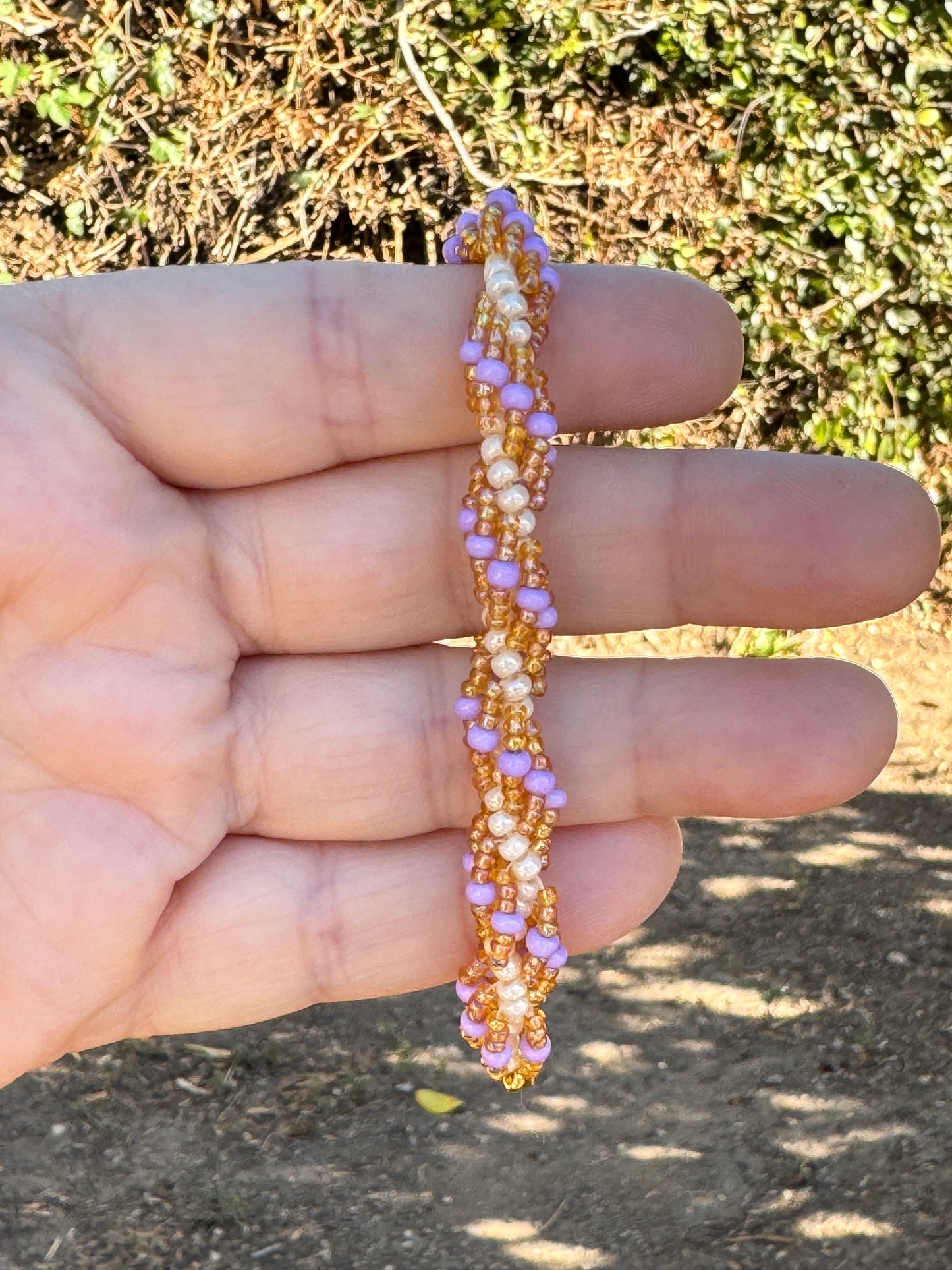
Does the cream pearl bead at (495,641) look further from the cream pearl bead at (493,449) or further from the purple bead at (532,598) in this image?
the cream pearl bead at (493,449)

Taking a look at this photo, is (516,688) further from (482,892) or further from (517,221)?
(517,221)

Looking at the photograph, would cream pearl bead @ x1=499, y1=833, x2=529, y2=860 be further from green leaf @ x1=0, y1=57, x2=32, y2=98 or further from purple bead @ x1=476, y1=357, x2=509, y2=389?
green leaf @ x1=0, y1=57, x2=32, y2=98

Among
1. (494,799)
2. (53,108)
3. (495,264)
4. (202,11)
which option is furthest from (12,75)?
(494,799)

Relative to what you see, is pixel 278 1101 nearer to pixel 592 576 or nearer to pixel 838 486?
pixel 592 576

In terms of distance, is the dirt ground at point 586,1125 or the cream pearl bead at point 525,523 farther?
the dirt ground at point 586,1125

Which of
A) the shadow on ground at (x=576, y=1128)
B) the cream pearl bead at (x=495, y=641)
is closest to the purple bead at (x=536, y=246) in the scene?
the cream pearl bead at (x=495, y=641)

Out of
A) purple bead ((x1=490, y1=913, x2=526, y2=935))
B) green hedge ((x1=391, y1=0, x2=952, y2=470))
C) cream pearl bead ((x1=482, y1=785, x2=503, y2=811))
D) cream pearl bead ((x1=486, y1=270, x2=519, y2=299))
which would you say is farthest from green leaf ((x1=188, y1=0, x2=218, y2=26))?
purple bead ((x1=490, y1=913, x2=526, y2=935))
